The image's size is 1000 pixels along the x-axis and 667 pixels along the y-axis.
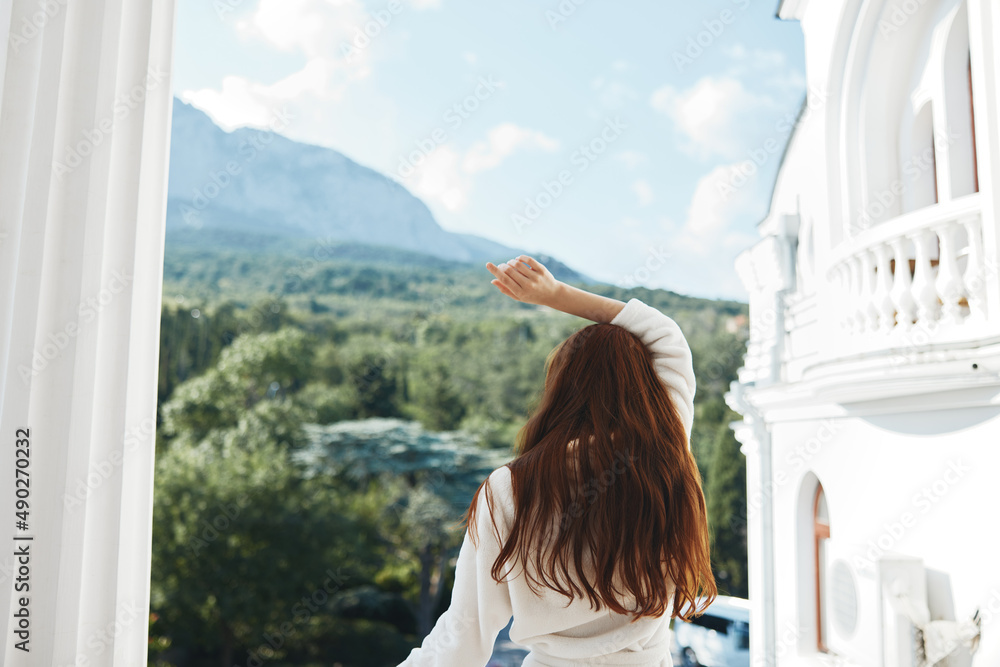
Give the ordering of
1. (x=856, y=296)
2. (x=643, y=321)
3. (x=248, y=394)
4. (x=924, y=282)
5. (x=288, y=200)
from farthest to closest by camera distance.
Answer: (x=288, y=200) < (x=248, y=394) < (x=856, y=296) < (x=924, y=282) < (x=643, y=321)

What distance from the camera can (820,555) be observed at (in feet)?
11.0

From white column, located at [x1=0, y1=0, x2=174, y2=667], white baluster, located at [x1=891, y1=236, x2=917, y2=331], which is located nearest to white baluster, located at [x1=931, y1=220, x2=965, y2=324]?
white baluster, located at [x1=891, y1=236, x2=917, y2=331]

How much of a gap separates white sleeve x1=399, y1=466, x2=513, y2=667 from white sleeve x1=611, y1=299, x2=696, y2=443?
0.77 feet

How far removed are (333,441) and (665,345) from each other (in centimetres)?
872

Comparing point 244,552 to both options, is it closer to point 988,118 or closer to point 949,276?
point 949,276

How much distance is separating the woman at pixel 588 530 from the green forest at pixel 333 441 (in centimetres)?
581

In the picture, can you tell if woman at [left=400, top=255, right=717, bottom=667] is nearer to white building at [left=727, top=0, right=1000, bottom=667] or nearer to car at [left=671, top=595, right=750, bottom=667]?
white building at [left=727, top=0, right=1000, bottom=667]

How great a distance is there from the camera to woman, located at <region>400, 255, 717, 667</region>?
0.71m

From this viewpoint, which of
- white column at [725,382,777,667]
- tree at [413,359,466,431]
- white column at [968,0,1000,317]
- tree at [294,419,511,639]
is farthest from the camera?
tree at [413,359,466,431]

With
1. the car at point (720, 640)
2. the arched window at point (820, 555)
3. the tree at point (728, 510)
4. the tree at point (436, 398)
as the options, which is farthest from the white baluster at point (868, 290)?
the tree at point (436, 398)

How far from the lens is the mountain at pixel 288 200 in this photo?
1260cm

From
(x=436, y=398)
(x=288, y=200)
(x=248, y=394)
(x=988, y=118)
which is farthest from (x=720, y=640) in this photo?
(x=288, y=200)

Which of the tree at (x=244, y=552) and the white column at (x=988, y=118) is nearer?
the white column at (x=988, y=118)

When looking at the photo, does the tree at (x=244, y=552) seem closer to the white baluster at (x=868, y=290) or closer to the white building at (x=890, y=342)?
the white building at (x=890, y=342)
